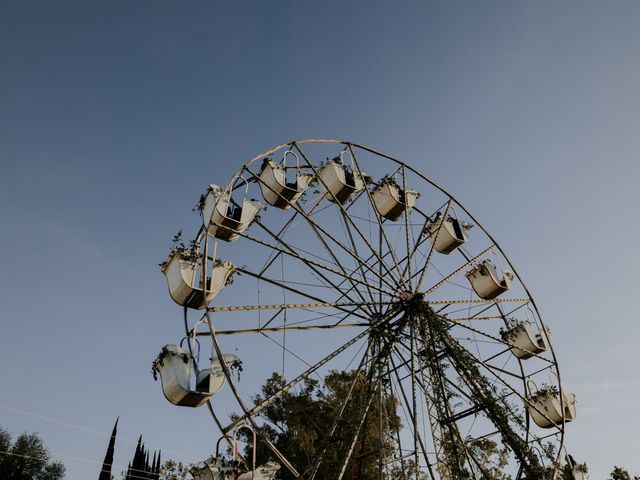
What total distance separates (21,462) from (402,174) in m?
33.7

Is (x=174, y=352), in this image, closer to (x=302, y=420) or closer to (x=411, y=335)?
(x=411, y=335)

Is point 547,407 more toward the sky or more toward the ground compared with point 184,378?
more toward the sky

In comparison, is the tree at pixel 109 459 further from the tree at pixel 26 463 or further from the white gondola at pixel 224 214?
the white gondola at pixel 224 214

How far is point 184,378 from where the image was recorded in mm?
7344

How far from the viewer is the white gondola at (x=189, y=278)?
7.93m

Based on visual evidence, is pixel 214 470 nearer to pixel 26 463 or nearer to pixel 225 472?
pixel 225 472

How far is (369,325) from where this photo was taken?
9.75 metres

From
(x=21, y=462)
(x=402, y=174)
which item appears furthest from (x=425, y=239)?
(x=21, y=462)

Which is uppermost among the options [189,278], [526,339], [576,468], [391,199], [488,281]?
[391,199]

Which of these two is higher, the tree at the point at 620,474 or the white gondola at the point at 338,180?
the white gondola at the point at 338,180

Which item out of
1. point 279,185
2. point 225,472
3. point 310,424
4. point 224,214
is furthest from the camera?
point 310,424

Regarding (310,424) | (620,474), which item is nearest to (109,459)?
(310,424)

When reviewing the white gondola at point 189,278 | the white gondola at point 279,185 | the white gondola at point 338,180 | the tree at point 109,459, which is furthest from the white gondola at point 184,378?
the tree at point 109,459

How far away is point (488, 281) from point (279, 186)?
17.2 ft
